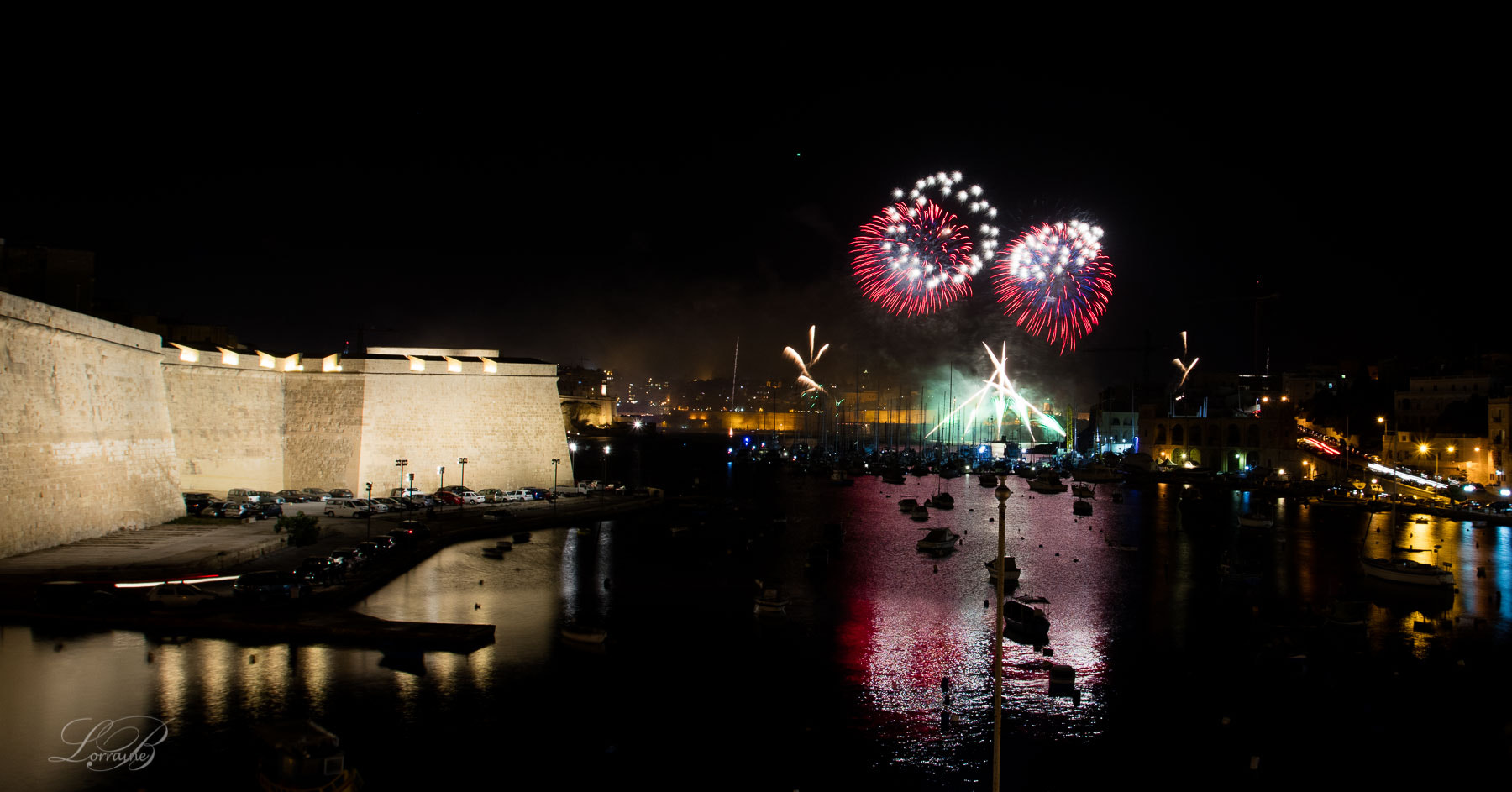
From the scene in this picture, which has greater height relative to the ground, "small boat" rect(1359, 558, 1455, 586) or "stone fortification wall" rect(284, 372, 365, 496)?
"stone fortification wall" rect(284, 372, 365, 496)

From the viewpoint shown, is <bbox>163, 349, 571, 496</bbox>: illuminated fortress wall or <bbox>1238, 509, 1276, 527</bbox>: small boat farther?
<bbox>1238, 509, 1276, 527</bbox>: small boat

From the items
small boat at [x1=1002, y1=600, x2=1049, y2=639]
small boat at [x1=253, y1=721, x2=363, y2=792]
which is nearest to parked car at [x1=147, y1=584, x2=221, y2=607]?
small boat at [x1=253, y1=721, x2=363, y2=792]

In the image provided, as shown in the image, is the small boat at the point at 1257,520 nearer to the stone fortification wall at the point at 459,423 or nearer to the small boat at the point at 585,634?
the stone fortification wall at the point at 459,423

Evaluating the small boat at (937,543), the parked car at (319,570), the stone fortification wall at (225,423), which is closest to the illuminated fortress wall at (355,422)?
the stone fortification wall at (225,423)

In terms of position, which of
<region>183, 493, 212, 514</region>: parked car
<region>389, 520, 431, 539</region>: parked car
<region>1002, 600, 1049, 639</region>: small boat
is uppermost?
<region>183, 493, 212, 514</region>: parked car

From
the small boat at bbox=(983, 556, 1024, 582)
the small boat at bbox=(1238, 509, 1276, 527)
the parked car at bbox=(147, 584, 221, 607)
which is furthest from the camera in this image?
the small boat at bbox=(1238, 509, 1276, 527)

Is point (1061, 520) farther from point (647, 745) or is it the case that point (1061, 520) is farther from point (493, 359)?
point (647, 745)

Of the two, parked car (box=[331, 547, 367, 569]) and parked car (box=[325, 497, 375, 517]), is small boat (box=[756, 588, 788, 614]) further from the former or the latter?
parked car (box=[325, 497, 375, 517])
